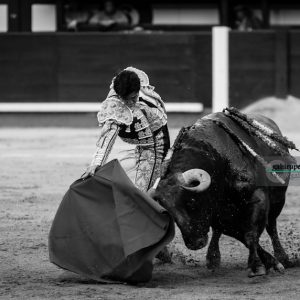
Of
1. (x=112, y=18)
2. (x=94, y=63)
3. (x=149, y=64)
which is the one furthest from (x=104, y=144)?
(x=112, y=18)

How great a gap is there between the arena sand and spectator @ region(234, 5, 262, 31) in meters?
4.57

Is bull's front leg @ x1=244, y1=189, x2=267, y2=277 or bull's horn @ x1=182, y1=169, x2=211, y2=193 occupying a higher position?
bull's horn @ x1=182, y1=169, x2=211, y2=193

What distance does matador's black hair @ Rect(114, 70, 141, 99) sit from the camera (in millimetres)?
4156

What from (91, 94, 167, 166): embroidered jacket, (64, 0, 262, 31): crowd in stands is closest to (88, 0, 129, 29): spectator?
(64, 0, 262, 31): crowd in stands

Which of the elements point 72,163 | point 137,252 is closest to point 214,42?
point 72,163

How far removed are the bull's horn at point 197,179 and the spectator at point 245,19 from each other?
27.9 feet

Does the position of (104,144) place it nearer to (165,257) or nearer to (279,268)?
(165,257)

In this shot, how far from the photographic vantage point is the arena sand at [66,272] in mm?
3838

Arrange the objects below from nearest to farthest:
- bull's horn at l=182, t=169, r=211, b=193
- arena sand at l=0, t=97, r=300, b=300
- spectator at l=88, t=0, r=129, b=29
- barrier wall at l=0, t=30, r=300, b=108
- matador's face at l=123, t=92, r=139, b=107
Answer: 1. arena sand at l=0, t=97, r=300, b=300
2. bull's horn at l=182, t=169, r=211, b=193
3. matador's face at l=123, t=92, r=139, b=107
4. barrier wall at l=0, t=30, r=300, b=108
5. spectator at l=88, t=0, r=129, b=29

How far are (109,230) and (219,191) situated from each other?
490 millimetres

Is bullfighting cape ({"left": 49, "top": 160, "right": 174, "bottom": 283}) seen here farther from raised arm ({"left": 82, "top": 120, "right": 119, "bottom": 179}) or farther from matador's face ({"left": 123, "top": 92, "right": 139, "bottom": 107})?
matador's face ({"left": 123, "top": 92, "right": 139, "bottom": 107})

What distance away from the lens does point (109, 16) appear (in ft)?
41.9

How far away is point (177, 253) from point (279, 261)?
49 cm

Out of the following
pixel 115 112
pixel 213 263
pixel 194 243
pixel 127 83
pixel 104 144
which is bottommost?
pixel 213 263
